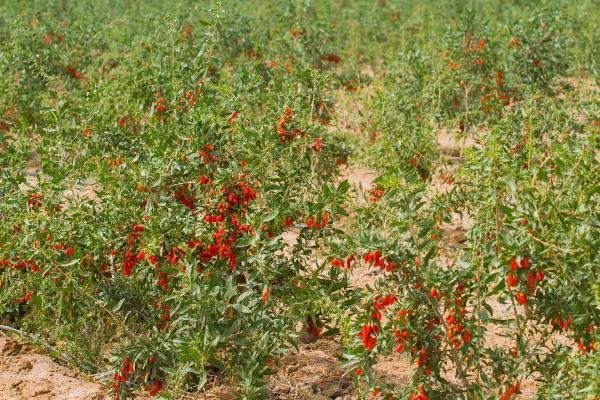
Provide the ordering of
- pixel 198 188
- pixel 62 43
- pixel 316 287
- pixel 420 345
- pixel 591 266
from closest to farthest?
pixel 591 266 → pixel 420 345 → pixel 316 287 → pixel 198 188 → pixel 62 43

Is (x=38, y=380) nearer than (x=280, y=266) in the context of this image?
No

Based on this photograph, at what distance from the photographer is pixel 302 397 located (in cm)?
428

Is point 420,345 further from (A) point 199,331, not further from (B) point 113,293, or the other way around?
(B) point 113,293

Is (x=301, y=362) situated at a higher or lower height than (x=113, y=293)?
lower

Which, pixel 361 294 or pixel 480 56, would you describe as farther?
pixel 480 56

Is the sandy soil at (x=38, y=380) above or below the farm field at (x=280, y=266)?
below

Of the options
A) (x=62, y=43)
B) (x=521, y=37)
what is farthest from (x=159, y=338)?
(x=62, y=43)

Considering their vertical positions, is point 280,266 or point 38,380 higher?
point 280,266

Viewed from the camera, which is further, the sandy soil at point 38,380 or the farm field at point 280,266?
the sandy soil at point 38,380

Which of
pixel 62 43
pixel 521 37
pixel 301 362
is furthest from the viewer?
pixel 62 43

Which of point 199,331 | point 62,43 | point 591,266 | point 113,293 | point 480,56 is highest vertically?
point 591,266

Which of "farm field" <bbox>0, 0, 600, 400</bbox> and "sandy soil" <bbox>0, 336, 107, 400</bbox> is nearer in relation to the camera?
"farm field" <bbox>0, 0, 600, 400</bbox>

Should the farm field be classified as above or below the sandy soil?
above

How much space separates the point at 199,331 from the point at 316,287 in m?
0.55
